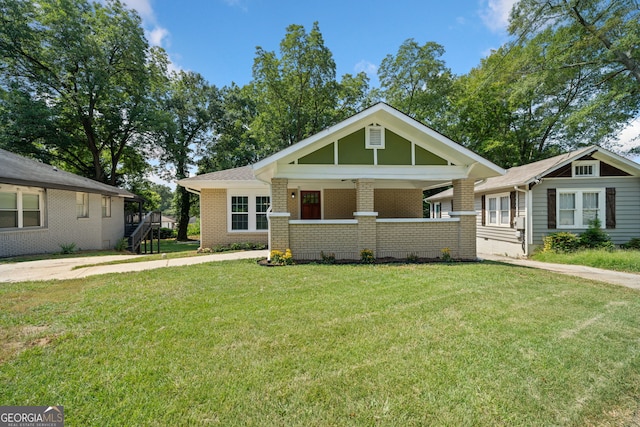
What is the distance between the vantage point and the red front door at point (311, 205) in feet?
43.9

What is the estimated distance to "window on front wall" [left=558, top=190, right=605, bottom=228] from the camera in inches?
476

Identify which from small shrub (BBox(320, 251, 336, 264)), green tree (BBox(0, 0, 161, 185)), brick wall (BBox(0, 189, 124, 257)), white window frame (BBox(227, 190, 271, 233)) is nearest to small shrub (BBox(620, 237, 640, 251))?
small shrub (BBox(320, 251, 336, 264))

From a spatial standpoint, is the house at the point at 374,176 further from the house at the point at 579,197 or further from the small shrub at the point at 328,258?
the house at the point at 579,197

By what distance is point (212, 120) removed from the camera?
90.5 ft

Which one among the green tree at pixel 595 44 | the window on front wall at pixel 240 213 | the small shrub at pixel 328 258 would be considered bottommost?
the small shrub at pixel 328 258

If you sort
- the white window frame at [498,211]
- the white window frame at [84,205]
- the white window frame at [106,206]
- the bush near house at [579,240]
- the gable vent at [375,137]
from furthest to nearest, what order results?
the white window frame at [106,206] → the white window frame at [498,211] → the white window frame at [84,205] → the bush near house at [579,240] → the gable vent at [375,137]

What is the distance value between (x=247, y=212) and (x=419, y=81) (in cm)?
2036

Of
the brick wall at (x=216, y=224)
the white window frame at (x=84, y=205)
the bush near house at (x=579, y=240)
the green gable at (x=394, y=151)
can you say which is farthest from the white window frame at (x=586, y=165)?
the white window frame at (x=84, y=205)

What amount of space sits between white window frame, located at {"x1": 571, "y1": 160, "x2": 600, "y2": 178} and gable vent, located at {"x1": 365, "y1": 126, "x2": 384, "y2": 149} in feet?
30.6

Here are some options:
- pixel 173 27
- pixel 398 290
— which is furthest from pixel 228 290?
pixel 173 27

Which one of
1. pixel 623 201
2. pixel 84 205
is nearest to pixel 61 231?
pixel 84 205

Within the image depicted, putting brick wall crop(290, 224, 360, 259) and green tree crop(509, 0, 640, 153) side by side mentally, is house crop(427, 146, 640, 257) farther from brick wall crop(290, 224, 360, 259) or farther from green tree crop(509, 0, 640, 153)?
brick wall crop(290, 224, 360, 259)

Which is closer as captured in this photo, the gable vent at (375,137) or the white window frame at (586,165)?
the gable vent at (375,137)

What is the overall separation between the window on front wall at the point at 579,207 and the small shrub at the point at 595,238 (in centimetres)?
42
